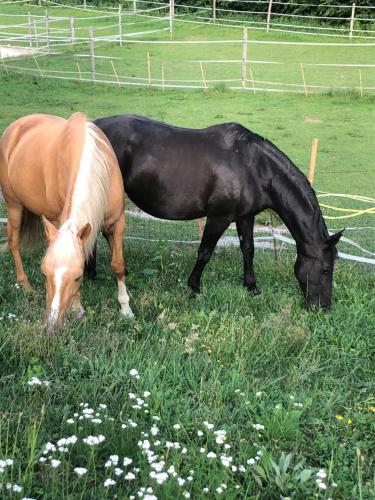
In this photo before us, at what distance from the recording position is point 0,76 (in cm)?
2136

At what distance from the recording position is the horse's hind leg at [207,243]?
16.6 ft

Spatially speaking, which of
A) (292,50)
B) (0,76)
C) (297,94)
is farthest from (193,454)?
(292,50)

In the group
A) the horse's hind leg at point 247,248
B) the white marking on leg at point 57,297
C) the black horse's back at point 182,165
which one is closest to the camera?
the white marking on leg at point 57,297

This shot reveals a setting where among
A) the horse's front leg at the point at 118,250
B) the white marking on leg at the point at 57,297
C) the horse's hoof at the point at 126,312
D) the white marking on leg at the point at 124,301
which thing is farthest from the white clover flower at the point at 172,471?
the horse's front leg at the point at 118,250

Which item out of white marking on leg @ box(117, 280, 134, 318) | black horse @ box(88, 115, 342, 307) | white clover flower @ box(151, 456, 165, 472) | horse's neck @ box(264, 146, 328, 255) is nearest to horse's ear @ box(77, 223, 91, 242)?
white marking on leg @ box(117, 280, 134, 318)

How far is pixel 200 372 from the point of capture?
3242 mm

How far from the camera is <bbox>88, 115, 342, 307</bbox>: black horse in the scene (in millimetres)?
4785

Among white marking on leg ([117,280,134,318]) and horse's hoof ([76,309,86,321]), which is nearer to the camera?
horse's hoof ([76,309,86,321])

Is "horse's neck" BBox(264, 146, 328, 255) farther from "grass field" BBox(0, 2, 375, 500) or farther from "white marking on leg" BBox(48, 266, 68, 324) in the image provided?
"white marking on leg" BBox(48, 266, 68, 324)

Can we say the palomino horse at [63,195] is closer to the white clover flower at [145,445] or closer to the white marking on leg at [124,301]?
the white marking on leg at [124,301]

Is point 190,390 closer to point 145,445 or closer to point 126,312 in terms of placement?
point 145,445

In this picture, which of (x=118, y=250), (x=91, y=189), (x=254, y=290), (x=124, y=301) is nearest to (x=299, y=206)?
(x=254, y=290)

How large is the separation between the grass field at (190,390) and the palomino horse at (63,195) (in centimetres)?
31

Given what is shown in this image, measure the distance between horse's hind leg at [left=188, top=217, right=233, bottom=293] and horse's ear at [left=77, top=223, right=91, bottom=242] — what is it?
1.87 meters
